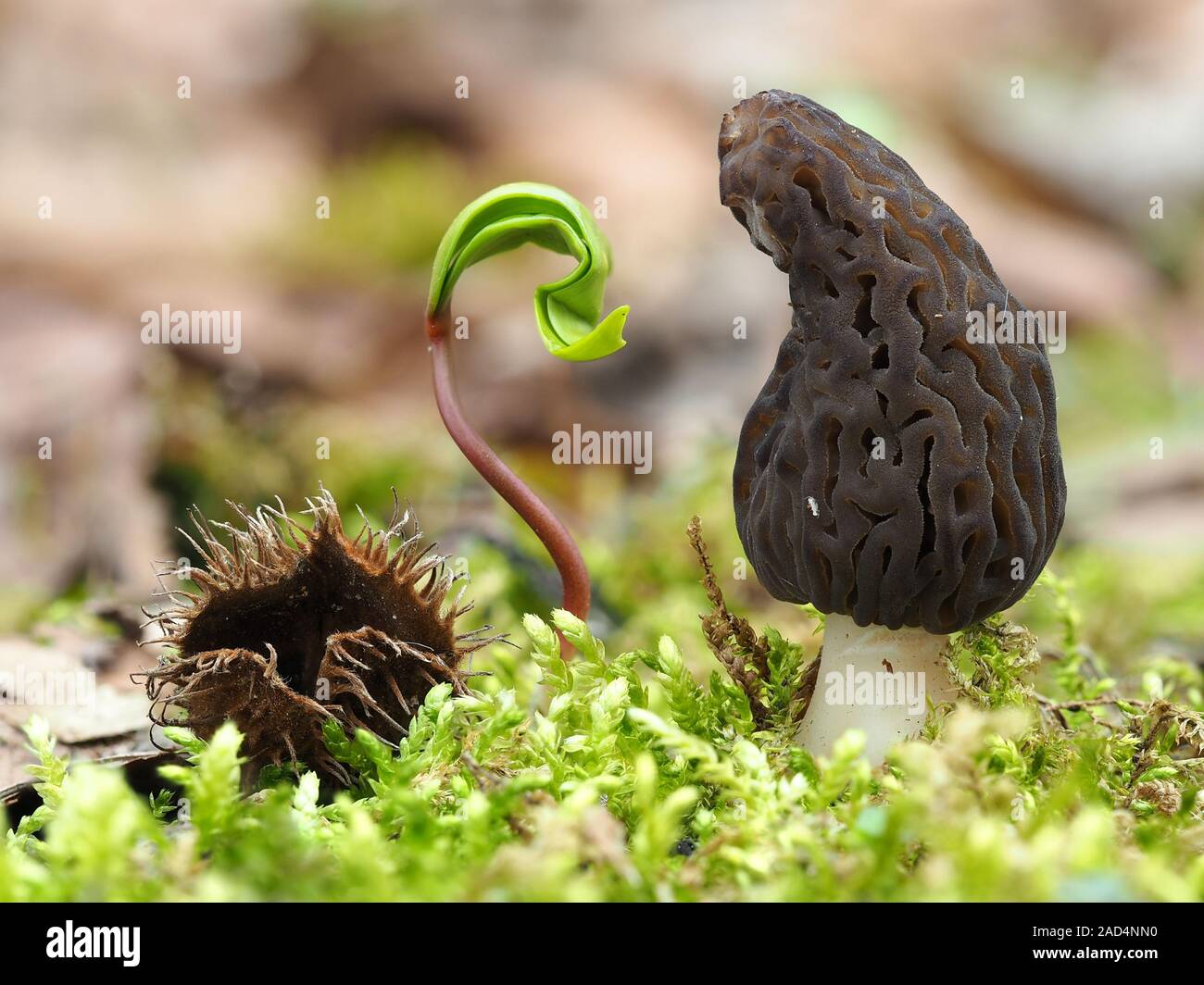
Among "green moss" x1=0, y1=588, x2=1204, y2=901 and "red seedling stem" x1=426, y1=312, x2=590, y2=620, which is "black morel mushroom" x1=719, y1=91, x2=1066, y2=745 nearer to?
"green moss" x1=0, y1=588, x2=1204, y2=901

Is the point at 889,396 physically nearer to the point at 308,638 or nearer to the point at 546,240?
the point at 546,240

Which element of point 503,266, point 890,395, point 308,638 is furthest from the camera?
point 503,266

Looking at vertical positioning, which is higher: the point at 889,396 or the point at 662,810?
the point at 889,396

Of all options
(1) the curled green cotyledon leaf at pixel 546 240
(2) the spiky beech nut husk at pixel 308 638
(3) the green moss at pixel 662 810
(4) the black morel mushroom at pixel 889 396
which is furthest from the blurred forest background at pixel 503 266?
(1) the curled green cotyledon leaf at pixel 546 240

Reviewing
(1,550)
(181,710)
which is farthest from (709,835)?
(1,550)

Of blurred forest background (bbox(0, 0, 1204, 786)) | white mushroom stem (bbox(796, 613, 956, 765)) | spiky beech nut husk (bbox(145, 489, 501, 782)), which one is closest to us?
spiky beech nut husk (bbox(145, 489, 501, 782))

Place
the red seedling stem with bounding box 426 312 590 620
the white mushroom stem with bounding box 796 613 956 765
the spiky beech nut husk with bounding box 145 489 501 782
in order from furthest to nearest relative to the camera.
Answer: the red seedling stem with bounding box 426 312 590 620, the white mushroom stem with bounding box 796 613 956 765, the spiky beech nut husk with bounding box 145 489 501 782

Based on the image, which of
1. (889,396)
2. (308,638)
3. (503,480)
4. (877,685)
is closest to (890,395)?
(889,396)

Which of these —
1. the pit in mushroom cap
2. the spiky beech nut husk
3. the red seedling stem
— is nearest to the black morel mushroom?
the pit in mushroom cap
